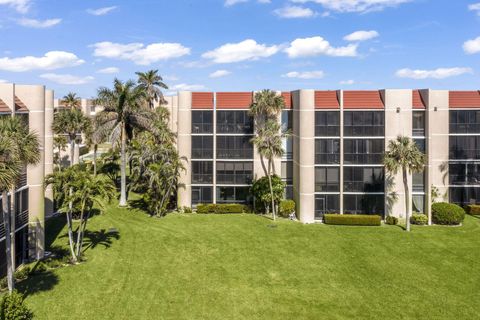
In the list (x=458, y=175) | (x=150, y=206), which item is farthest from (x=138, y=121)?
(x=458, y=175)

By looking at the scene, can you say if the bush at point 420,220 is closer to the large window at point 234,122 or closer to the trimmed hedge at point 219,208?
the trimmed hedge at point 219,208

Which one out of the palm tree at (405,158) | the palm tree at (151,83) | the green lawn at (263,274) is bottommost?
the green lawn at (263,274)

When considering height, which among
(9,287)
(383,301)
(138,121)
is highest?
(138,121)

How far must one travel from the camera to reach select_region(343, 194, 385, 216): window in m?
46.7

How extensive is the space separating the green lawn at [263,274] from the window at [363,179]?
5.62 meters

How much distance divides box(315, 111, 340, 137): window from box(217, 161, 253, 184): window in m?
10.0

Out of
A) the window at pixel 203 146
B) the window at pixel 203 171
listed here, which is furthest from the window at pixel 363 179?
the window at pixel 203 146

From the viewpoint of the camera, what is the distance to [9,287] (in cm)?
2439

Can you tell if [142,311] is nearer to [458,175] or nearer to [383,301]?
[383,301]

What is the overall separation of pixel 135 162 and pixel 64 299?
98.5 ft

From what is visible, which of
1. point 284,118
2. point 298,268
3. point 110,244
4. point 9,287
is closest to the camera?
point 9,287

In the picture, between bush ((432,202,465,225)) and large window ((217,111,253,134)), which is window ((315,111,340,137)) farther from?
bush ((432,202,465,225))

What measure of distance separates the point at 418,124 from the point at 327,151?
1173 centimetres

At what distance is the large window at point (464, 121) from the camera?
49156 mm
